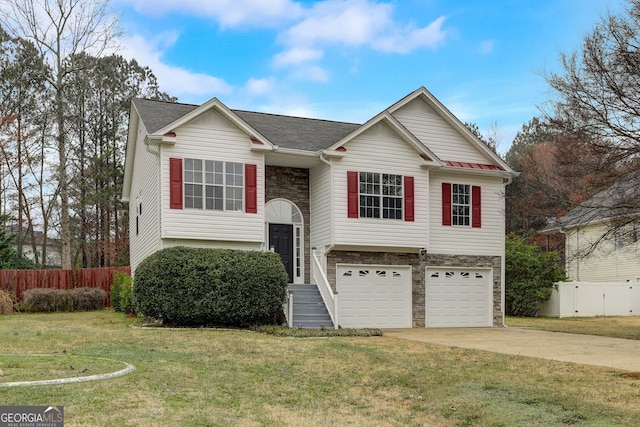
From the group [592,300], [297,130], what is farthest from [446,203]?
[592,300]

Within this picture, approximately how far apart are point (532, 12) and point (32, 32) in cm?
2245

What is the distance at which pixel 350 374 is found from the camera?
30.2 feet

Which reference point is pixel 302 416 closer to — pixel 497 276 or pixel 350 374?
pixel 350 374

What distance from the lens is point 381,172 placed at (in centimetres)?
1930

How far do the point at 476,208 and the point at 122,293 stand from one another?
12254 mm

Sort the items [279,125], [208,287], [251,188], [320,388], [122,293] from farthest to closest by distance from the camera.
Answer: [122,293] → [279,125] → [251,188] → [208,287] → [320,388]

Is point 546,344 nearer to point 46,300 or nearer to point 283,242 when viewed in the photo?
point 283,242

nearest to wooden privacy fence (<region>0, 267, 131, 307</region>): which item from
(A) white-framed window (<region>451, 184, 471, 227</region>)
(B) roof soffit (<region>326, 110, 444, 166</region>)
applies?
(B) roof soffit (<region>326, 110, 444, 166</region>)

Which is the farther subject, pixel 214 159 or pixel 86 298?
pixel 86 298

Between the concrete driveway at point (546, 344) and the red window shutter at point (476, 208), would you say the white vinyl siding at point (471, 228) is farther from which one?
the concrete driveway at point (546, 344)

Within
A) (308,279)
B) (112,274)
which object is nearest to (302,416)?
(308,279)

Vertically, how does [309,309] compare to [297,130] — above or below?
below

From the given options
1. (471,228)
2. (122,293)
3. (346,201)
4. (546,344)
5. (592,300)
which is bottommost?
(592,300)

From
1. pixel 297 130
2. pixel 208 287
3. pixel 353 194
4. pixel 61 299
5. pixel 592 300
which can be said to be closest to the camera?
pixel 208 287
